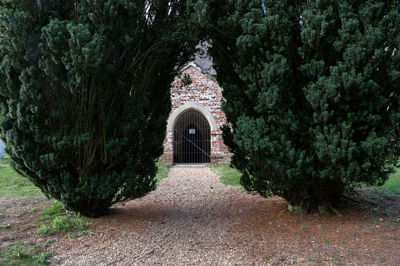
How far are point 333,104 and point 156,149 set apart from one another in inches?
114

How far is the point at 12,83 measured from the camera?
413 centimetres

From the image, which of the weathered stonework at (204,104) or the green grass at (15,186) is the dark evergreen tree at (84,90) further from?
the weathered stonework at (204,104)

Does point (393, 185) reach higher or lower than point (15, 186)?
higher

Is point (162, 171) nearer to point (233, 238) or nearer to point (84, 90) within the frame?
point (233, 238)

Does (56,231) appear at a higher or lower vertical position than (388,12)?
lower

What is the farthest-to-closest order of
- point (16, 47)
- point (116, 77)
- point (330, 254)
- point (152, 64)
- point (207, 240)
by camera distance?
point (152, 64) < point (116, 77) < point (207, 240) < point (16, 47) < point (330, 254)

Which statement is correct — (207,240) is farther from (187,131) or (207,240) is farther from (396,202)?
(187,131)

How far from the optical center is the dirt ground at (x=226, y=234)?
141 inches

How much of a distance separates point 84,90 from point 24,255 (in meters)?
2.15

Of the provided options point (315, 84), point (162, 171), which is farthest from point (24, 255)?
point (162, 171)

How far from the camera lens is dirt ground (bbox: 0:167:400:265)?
3594 mm

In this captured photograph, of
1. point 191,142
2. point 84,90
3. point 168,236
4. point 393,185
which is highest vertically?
point 84,90

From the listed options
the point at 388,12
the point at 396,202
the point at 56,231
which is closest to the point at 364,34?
the point at 388,12

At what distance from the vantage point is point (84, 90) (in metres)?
4.13
